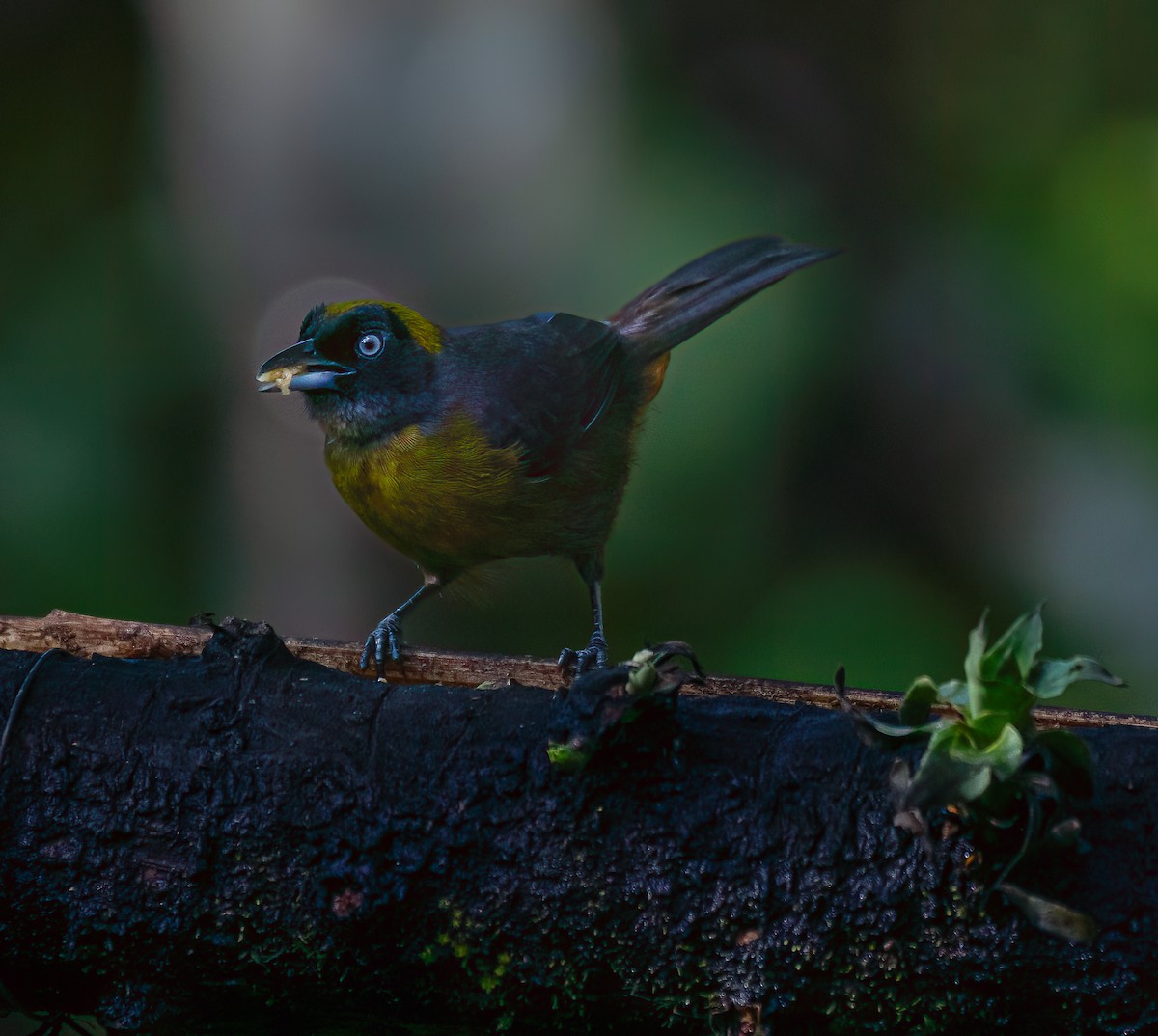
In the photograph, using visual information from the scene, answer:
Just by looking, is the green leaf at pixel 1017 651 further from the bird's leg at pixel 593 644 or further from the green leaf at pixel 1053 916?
the bird's leg at pixel 593 644

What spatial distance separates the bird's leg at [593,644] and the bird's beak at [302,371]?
809 mm

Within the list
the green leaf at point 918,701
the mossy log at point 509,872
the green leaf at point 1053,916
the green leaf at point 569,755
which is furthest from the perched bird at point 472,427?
the green leaf at point 1053,916

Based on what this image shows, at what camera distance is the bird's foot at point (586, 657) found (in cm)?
268

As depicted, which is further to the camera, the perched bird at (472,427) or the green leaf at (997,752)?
the perched bird at (472,427)

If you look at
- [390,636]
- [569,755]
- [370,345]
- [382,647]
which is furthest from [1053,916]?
[370,345]

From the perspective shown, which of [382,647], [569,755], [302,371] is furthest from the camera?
[302,371]

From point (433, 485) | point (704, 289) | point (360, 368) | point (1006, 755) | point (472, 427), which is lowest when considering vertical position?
point (1006, 755)

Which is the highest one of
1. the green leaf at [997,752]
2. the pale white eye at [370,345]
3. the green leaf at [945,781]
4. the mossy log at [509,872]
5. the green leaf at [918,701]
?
the pale white eye at [370,345]

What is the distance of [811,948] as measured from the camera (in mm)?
1560

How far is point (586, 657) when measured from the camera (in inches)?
118

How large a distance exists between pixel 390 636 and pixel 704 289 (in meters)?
1.41

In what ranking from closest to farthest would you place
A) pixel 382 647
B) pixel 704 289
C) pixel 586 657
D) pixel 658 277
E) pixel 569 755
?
pixel 569 755 < pixel 382 647 < pixel 586 657 < pixel 704 289 < pixel 658 277

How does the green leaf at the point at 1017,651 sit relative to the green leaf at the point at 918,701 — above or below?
above

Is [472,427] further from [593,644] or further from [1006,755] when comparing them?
[1006,755]
